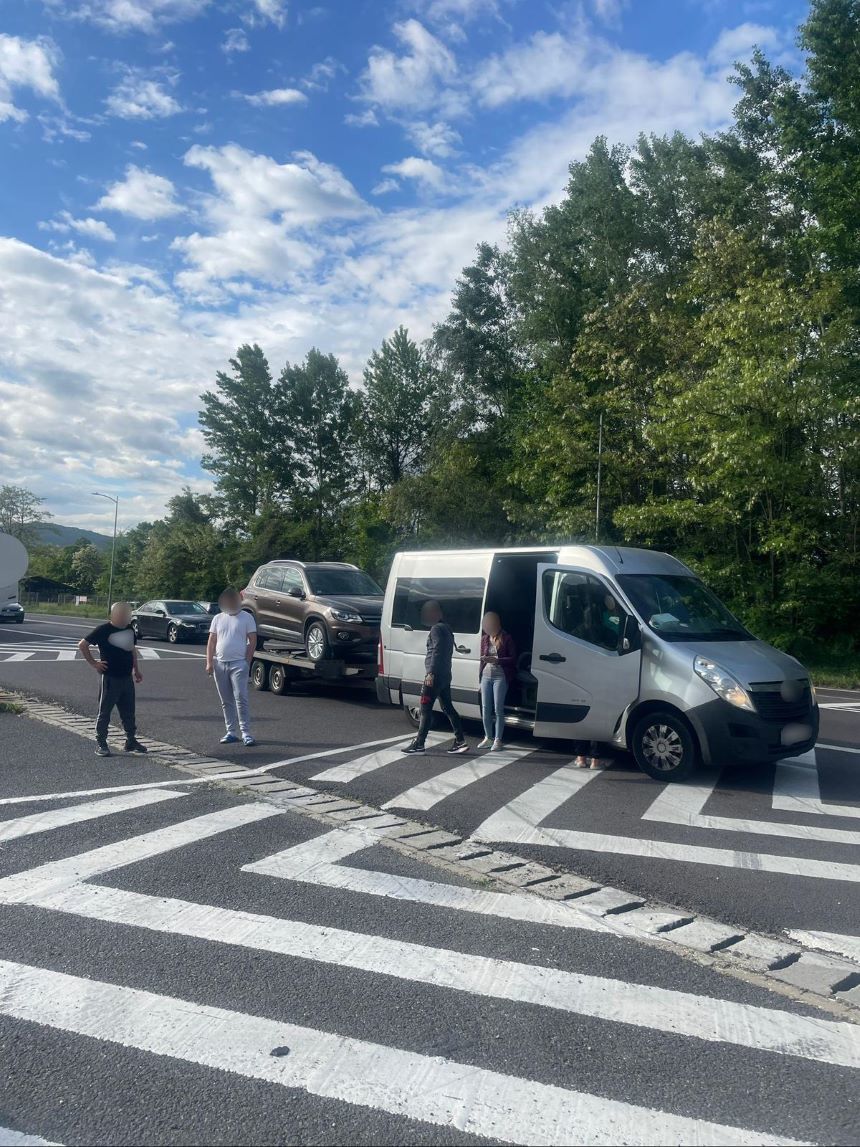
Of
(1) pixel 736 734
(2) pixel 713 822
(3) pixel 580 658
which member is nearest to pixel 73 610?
(3) pixel 580 658

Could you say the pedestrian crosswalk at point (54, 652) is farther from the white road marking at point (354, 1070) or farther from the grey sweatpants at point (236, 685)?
the white road marking at point (354, 1070)

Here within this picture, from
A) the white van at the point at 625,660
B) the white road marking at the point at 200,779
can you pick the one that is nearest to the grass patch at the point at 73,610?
the white van at the point at 625,660

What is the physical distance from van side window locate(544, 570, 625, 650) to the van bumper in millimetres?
1269

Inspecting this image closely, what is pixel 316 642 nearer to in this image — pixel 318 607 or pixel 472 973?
pixel 318 607

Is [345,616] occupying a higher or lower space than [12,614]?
higher

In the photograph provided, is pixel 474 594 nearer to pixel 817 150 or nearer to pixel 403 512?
pixel 817 150

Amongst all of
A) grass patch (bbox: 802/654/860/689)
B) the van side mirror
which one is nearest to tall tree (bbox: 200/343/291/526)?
grass patch (bbox: 802/654/860/689)

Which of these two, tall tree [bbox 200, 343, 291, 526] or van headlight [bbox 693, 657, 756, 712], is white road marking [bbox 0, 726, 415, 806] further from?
tall tree [bbox 200, 343, 291, 526]

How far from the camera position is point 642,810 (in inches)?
314

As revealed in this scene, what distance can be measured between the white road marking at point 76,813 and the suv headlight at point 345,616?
249 inches

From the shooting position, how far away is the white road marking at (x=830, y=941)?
16.0 feet

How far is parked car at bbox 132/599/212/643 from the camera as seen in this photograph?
3006cm

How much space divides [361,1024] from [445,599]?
8.22m

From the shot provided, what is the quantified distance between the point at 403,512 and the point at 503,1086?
38.4 m
